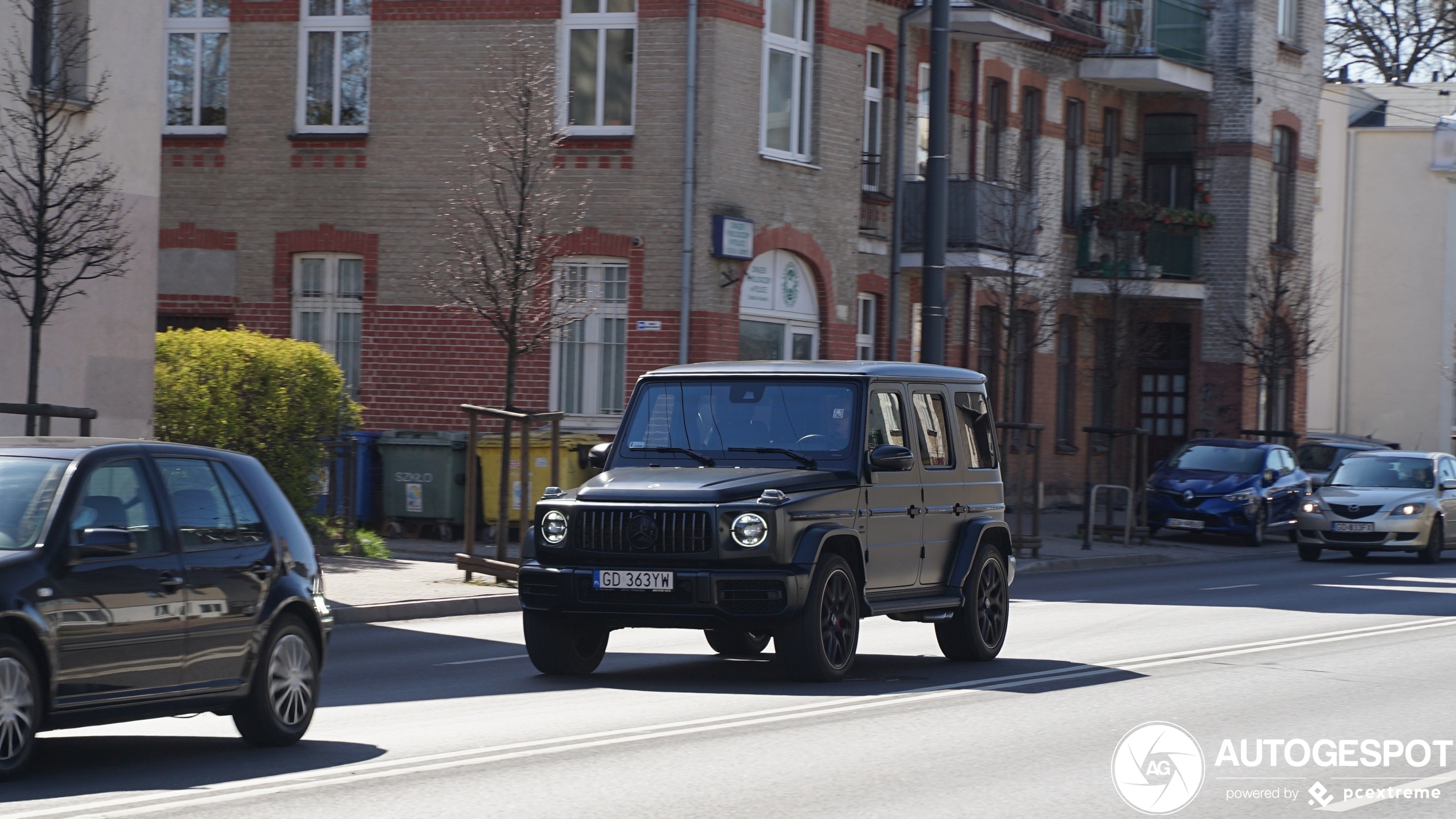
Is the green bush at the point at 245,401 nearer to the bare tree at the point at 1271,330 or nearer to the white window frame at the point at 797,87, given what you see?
the white window frame at the point at 797,87

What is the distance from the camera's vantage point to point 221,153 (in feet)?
91.6

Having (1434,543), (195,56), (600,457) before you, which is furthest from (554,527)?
(1434,543)

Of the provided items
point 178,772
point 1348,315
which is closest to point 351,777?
point 178,772

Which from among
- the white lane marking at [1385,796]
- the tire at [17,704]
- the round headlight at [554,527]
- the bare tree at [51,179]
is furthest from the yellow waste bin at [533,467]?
the tire at [17,704]

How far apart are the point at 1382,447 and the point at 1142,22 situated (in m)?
9.74

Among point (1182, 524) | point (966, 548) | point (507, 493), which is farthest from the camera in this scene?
point (1182, 524)

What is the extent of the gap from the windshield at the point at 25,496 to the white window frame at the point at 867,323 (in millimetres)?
23635

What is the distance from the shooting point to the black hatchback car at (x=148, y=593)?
7738 millimetres

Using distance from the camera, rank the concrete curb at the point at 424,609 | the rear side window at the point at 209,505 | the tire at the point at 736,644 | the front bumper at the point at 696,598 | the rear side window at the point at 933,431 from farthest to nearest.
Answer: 1. the concrete curb at the point at 424,609
2. the tire at the point at 736,644
3. the rear side window at the point at 933,431
4. the front bumper at the point at 696,598
5. the rear side window at the point at 209,505

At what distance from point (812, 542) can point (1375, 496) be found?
715 inches

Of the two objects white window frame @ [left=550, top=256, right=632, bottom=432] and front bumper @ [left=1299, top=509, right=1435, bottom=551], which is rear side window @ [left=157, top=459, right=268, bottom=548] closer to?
white window frame @ [left=550, top=256, right=632, bottom=432]

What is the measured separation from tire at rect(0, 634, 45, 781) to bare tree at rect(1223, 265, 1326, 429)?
109 ft

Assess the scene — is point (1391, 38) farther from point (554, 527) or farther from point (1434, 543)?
point (554, 527)

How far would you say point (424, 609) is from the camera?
16.8m
